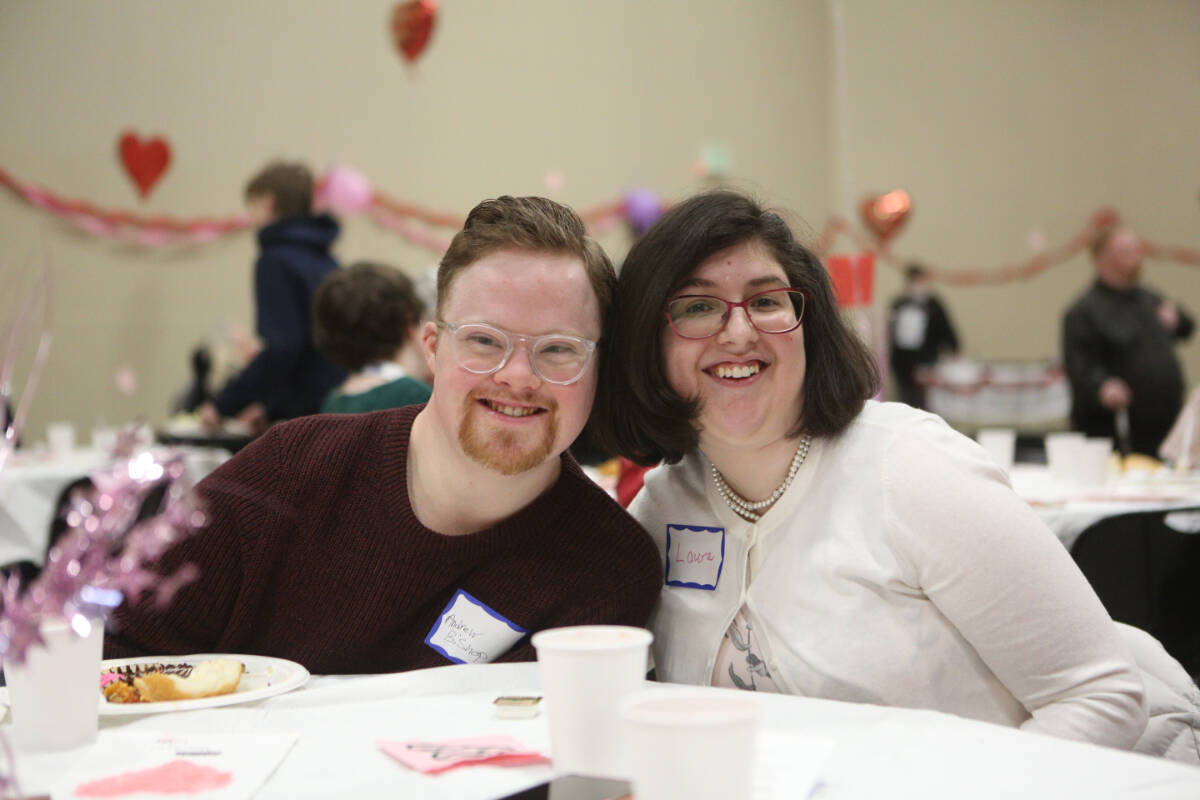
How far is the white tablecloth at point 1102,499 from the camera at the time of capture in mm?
2428

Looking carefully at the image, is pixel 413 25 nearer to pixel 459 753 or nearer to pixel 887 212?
pixel 887 212

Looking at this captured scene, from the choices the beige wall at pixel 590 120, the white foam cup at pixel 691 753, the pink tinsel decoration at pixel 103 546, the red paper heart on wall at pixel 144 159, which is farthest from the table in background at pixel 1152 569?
the red paper heart on wall at pixel 144 159

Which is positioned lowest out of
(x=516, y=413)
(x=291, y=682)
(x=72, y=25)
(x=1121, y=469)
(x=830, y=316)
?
(x=1121, y=469)

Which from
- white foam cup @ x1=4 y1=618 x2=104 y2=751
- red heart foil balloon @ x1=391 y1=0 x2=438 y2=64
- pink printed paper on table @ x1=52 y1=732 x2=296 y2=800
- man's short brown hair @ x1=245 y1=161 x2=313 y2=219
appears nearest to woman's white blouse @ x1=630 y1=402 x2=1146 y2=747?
pink printed paper on table @ x1=52 y1=732 x2=296 y2=800

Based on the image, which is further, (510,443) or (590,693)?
(510,443)

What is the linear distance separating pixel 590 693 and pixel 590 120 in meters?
7.80

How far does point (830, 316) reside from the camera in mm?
1659

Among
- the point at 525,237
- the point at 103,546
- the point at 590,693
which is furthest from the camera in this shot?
the point at 525,237

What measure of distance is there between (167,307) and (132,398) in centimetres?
59

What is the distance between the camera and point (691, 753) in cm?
69

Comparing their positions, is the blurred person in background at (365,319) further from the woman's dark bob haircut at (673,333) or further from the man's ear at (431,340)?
the woman's dark bob haircut at (673,333)

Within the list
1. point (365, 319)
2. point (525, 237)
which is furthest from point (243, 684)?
point (365, 319)

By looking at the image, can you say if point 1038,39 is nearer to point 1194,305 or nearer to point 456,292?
point 1194,305

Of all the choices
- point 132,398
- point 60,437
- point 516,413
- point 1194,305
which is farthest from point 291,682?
point 1194,305
